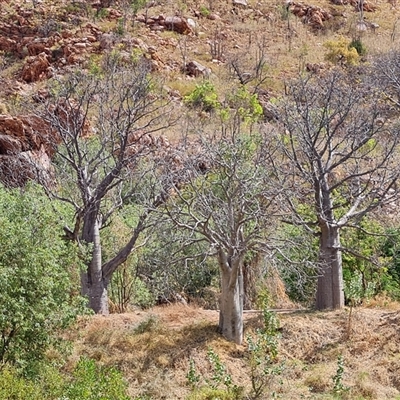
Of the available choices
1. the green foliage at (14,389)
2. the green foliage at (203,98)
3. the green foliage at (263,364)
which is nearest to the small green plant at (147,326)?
the green foliage at (263,364)

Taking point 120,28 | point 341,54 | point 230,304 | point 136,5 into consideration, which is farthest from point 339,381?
point 136,5

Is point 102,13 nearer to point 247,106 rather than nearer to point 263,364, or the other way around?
point 247,106

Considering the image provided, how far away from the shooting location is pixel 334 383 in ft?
29.8

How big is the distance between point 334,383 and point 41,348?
189 inches

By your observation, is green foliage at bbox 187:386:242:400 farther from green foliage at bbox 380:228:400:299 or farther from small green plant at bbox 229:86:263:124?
small green plant at bbox 229:86:263:124

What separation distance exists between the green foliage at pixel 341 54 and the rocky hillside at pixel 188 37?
2.54 feet

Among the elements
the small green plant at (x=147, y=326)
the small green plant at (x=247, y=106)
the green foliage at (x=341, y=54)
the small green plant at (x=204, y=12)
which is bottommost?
the small green plant at (x=147, y=326)

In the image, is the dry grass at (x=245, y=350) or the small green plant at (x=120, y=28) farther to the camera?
the small green plant at (x=120, y=28)

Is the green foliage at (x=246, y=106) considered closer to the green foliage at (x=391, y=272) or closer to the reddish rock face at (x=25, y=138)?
the reddish rock face at (x=25, y=138)

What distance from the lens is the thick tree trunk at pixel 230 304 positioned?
1017 centimetres

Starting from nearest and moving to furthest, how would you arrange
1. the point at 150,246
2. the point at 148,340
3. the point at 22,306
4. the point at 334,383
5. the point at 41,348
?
the point at 22,306
the point at 41,348
the point at 334,383
the point at 148,340
the point at 150,246

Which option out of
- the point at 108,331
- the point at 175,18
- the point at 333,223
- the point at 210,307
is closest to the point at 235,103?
the point at 175,18

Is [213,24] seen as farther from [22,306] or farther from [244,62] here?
[22,306]

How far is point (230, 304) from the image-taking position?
10258 mm
